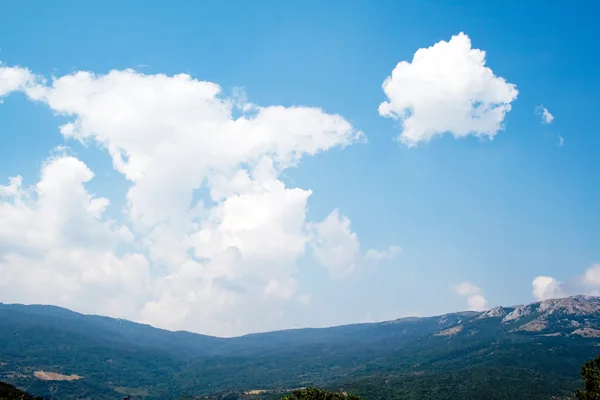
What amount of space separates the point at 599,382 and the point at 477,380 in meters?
153

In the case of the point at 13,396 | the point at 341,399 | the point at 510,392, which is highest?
the point at 13,396

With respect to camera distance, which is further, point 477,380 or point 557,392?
point 477,380

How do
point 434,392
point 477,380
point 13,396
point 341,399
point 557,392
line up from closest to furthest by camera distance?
point 13,396, point 341,399, point 557,392, point 434,392, point 477,380

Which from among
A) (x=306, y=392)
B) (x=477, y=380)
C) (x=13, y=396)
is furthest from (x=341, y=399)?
(x=477, y=380)

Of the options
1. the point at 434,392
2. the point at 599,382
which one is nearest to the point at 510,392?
the point at 434,392

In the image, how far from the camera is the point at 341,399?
2832 inches

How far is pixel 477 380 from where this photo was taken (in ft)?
651

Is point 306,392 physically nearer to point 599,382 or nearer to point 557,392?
point 599,382

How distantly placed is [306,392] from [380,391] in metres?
140

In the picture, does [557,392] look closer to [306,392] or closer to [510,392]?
[510,392]

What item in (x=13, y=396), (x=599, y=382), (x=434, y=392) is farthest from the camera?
(x=434, y=392)

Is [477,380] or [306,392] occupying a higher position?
[306,392]

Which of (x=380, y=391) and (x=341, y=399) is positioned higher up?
(x=341, y=399)

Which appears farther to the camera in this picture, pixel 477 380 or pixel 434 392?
pixel 477 380
